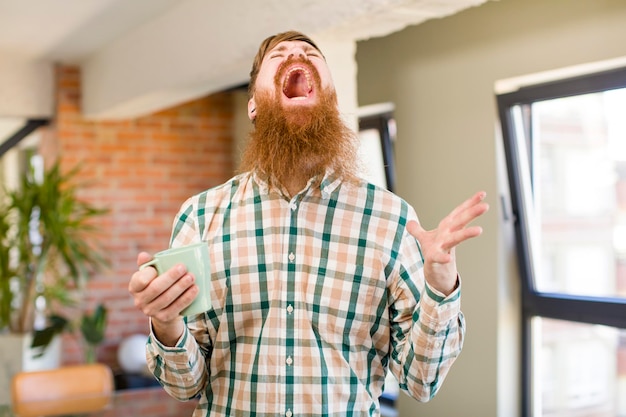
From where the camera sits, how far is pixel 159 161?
20.3 ft

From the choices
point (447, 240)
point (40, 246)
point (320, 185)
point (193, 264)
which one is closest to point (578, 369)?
point (320, 185)

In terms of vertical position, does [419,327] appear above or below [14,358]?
above

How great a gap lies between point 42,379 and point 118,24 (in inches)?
86.9

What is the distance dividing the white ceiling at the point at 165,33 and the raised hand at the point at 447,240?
1512mm

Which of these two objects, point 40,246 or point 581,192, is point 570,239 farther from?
point 40,246

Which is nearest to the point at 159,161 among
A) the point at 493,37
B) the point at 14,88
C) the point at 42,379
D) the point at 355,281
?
the point at 14,88

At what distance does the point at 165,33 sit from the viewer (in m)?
4.48

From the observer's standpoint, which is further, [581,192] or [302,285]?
[581,192]

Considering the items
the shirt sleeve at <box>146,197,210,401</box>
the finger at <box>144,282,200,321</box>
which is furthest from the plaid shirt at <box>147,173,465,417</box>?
the finger at <box>144,282,200,321</box>

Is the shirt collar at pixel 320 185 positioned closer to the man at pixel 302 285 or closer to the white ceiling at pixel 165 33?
the man at pixel 302 285

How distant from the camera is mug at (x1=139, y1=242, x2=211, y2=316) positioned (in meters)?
1.24

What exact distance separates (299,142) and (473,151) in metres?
2.01

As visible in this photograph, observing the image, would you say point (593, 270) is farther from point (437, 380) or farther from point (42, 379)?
point (42, 379)

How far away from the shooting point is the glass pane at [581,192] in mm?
3090
